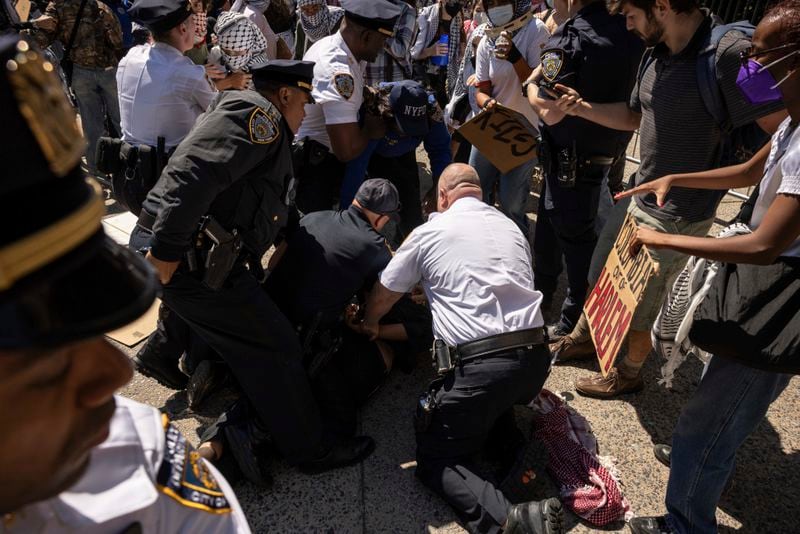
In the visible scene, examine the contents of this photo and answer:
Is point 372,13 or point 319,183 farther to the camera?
point 319,183

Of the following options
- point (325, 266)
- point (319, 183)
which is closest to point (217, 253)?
point (325, 266)

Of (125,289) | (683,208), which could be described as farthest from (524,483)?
(125,289)

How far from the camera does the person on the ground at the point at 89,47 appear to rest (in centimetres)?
479

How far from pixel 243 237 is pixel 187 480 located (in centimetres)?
152

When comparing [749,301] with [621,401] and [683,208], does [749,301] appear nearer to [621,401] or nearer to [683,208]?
[683,208]

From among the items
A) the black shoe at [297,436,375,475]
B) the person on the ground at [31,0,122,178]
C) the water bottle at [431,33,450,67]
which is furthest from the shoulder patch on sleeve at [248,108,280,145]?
the water bottle at [431,33,450,67]

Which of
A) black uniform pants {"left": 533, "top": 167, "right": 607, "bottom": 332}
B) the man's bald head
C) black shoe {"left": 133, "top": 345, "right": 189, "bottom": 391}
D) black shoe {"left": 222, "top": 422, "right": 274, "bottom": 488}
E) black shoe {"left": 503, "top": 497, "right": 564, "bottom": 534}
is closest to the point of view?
black shoe {"left": 503, "top": 497, "right": 564, "bottom": 534}

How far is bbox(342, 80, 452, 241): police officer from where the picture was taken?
3.39 metres

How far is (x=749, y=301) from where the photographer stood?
1729 millimetres

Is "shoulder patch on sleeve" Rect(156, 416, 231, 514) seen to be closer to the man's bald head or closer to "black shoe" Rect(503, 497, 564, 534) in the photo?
"black shoe" Rect(503, 497, 564, 534)

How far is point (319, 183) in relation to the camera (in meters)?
3.58

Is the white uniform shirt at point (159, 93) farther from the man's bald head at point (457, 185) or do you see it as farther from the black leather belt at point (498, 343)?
the black leather belt at point (498, 343)

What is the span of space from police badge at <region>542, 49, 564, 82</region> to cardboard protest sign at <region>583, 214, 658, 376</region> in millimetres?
842

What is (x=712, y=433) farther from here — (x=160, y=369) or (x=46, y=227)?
(x=160, y=369)
